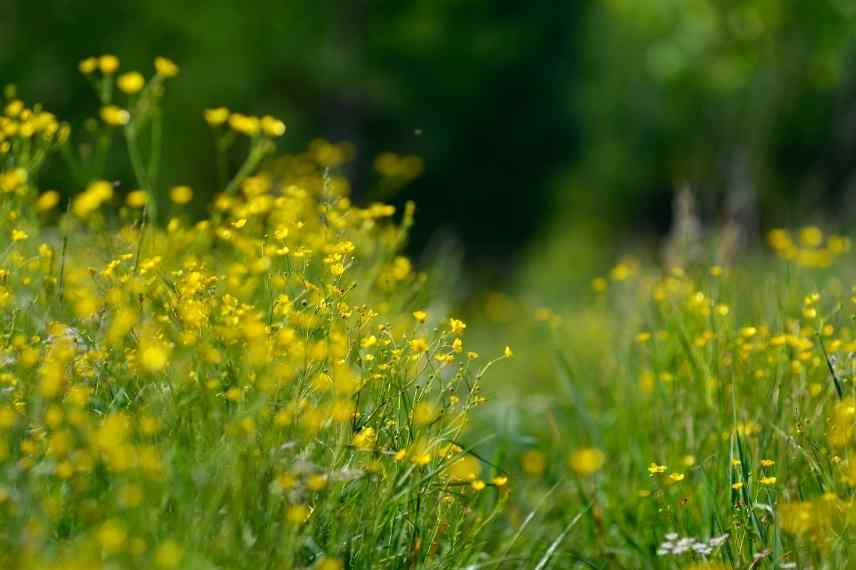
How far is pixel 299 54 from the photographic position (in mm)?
12164

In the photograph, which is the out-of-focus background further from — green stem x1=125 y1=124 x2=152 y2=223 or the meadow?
green stem x1=125 y1=124 x2=152 y2=223

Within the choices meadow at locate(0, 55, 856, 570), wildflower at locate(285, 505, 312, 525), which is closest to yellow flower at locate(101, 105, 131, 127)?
meadow at locate(0, 55, 856, 570)

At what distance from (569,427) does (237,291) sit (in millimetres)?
1797

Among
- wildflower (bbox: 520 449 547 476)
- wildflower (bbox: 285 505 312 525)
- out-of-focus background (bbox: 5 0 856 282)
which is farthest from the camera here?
out-of-focus background (bbox: 5 0 856 282)

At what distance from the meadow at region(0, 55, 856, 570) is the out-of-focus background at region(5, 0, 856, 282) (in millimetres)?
3080

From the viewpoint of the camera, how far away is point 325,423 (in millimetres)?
2623

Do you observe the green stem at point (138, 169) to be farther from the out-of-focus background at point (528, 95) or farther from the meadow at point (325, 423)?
the out-of-focus background at point (528, 95)

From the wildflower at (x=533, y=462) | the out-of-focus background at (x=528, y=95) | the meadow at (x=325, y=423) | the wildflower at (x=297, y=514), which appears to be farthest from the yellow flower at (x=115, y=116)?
the out-of-focus background at (x=528, y=95)

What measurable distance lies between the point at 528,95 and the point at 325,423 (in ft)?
50.9

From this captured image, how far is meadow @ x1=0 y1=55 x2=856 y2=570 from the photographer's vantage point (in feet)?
7.41

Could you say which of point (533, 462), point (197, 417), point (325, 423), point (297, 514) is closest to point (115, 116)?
point (197, 417)

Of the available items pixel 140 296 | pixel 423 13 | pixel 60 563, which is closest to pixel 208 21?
pixel 423 13

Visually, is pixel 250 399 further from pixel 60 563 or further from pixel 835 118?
pixel 835 118

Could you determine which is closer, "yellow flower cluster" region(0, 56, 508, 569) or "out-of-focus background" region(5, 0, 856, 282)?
"yellow flower cluster" region(0, 56, 508, 569)
